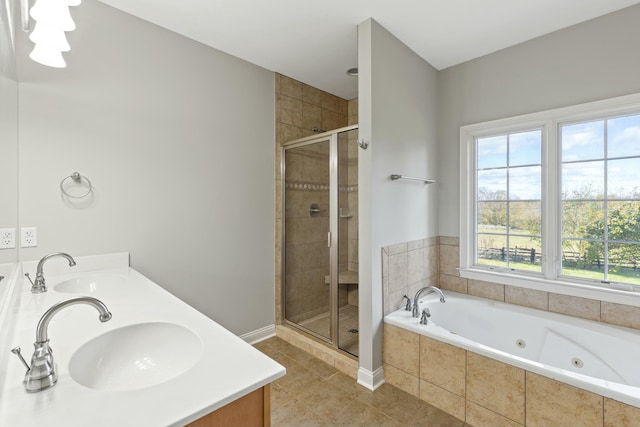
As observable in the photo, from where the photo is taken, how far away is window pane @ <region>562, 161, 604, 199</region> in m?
2.21

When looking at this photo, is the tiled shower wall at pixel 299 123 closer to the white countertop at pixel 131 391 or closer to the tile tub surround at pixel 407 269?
the tile tub surround at pixel 407 269

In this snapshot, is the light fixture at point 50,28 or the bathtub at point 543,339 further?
the bathtub at point 543,339

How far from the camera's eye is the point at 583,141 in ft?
7.46

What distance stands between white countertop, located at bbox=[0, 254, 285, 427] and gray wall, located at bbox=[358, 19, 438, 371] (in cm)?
136

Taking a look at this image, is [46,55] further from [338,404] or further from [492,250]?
[492,250]

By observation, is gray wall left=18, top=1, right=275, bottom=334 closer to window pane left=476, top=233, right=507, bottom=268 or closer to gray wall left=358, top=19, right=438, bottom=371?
gray wall left=358, top=19, right=438, bottom=371

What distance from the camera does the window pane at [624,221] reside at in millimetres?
2078

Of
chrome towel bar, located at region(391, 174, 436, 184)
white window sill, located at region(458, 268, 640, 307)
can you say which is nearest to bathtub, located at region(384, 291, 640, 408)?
white window sill, located at region(458, 268, 640, 307)

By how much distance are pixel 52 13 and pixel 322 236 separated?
2.13m

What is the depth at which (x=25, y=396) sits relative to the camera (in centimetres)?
69

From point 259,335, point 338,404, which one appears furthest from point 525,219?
point 259,335

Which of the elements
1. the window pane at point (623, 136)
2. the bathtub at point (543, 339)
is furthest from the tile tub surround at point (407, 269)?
the window pane at point (623, 136)

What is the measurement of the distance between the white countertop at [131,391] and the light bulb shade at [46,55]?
1083mm

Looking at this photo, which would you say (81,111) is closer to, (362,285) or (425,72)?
(362,285)
